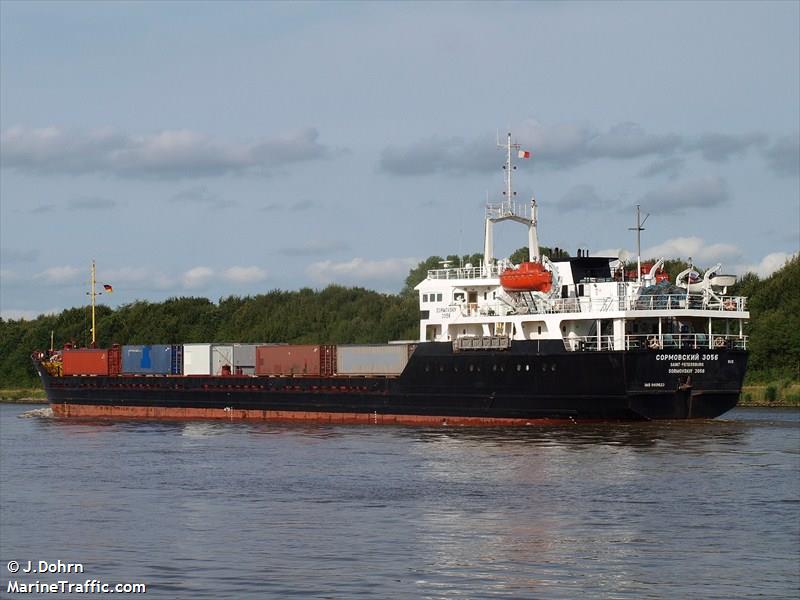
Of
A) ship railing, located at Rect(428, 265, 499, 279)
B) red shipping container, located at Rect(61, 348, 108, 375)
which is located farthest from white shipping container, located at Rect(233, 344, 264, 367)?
ship railing, located at Rect(428, 265, 499, 279)

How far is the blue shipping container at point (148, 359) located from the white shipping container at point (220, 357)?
358cm

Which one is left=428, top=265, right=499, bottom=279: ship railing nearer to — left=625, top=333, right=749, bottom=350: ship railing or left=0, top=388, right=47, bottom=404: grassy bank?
left=625, top=333, right=749, bottom=350: ship railing

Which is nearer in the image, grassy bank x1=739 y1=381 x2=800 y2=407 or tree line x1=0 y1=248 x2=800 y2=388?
grassy bank x1=739 y1=381 x2=800 y2=407

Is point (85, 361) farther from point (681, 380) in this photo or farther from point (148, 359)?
point (681, 380)

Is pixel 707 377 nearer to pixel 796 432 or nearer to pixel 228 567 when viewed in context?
pixel 796 432

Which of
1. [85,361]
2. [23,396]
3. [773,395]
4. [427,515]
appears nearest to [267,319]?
[23,396]

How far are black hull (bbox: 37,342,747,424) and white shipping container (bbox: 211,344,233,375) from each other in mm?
1223

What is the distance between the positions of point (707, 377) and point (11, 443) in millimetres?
31786

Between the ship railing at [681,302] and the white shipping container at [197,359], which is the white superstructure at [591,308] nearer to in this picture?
the ship railing at [681,302]

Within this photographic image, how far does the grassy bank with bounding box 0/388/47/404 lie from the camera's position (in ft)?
386

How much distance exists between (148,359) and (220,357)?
20.0 feet

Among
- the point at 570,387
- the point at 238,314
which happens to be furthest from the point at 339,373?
the point at 238,314

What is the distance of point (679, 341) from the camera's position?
52969 millimetres

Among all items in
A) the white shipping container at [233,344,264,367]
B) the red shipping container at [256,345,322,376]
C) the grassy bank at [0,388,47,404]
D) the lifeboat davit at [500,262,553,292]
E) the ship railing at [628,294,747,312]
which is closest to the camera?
the ship railing at [628,294,747,312]
